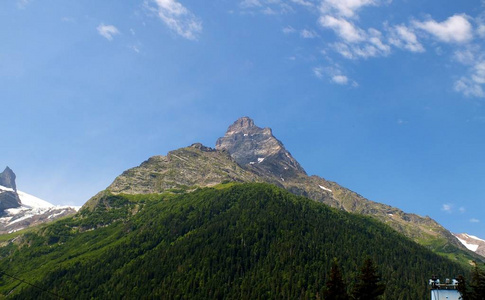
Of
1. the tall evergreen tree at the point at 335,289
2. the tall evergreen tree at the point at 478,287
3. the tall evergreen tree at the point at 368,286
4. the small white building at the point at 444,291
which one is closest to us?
the tall evergreen tree at the point at 335,289

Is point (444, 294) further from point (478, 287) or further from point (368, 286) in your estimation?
point (368, 286)

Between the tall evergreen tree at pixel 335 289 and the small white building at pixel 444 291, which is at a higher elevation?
the small white building at pixel 444 291

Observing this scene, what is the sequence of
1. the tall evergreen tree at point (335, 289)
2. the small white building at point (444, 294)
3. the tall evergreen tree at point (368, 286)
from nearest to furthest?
1. the tall evergreen tree at point (335, 289)
2. the tall evergreen tree at point (368, 286)
3. the small white building at point (444, 294)

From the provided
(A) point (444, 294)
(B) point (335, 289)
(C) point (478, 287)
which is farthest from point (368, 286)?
(A) point (444, 294)

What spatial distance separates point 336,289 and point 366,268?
587 centimetres

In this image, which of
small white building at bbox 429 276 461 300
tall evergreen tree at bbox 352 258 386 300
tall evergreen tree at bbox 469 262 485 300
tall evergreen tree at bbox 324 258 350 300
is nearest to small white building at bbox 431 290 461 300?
small white building at bbox 429 276 461 300

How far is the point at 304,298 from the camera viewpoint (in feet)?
648

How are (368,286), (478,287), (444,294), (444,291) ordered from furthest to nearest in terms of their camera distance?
(444,291)
(444,294)
(478,287)
(368,286)

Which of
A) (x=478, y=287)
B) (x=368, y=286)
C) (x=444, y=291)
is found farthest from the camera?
(x=444, y=291)

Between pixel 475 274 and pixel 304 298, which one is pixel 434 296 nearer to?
pixel 475 274

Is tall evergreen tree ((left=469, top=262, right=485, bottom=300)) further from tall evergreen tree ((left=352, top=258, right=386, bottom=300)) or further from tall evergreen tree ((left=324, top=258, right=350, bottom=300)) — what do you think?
tall evergreen tree ((left=324, top=258, right=350, bottom=300))

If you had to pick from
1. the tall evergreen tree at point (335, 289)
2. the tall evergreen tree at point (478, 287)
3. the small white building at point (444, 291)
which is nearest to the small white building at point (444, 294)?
the small white building at point (444, 291)

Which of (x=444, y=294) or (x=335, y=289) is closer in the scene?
(x=335, y=289)

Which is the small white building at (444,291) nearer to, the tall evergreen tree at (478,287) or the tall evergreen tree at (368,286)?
the tall evergreen tree at (478,287)
